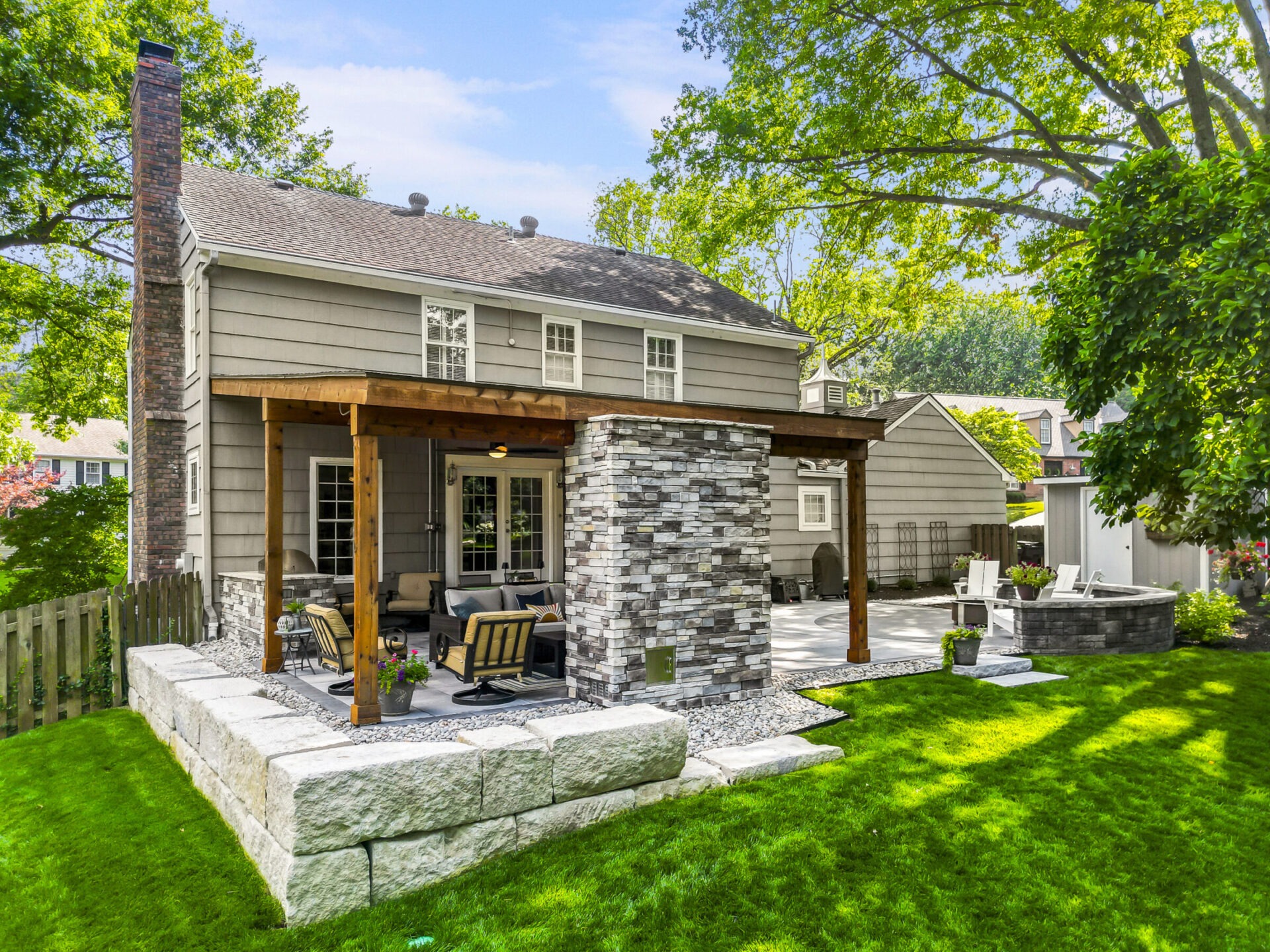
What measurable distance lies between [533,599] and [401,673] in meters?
3.44

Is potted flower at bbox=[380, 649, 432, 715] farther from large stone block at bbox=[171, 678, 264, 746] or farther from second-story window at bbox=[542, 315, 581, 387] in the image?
second-story window at bbox=[542, 315, 581, 387]

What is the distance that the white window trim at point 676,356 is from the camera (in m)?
13.4


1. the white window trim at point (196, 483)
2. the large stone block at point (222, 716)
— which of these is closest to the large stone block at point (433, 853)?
the large stone block at point (222, 716)

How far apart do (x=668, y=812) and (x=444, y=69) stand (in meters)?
19.2

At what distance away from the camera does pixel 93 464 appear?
33.6 meters

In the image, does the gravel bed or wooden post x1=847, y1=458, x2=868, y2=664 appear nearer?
the gravel bed

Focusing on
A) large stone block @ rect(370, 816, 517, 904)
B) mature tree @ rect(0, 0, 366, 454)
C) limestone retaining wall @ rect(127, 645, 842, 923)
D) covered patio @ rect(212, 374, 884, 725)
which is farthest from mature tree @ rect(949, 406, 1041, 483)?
large stone block @ rect(370, 816, 517, 904)

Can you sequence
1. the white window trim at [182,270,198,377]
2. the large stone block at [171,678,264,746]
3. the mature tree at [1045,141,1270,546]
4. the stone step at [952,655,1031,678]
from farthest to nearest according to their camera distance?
1. the white window trim at [182,270,198,377]
2. the stone step at [952,655,1031,678]
3. the mature tree at [1045,141,1270,546]
4. the large stone block at [171,678,264,746]

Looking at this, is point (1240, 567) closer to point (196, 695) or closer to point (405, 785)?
point (405, 785)

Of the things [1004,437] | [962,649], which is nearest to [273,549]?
[962,649]

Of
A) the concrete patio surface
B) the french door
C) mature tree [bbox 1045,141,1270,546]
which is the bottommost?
the concrete patio surface

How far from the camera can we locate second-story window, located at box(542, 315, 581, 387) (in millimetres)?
12430

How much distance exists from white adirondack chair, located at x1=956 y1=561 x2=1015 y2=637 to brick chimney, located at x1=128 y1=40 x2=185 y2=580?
35.7 feet

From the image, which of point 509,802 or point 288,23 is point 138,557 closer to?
point 509,802
